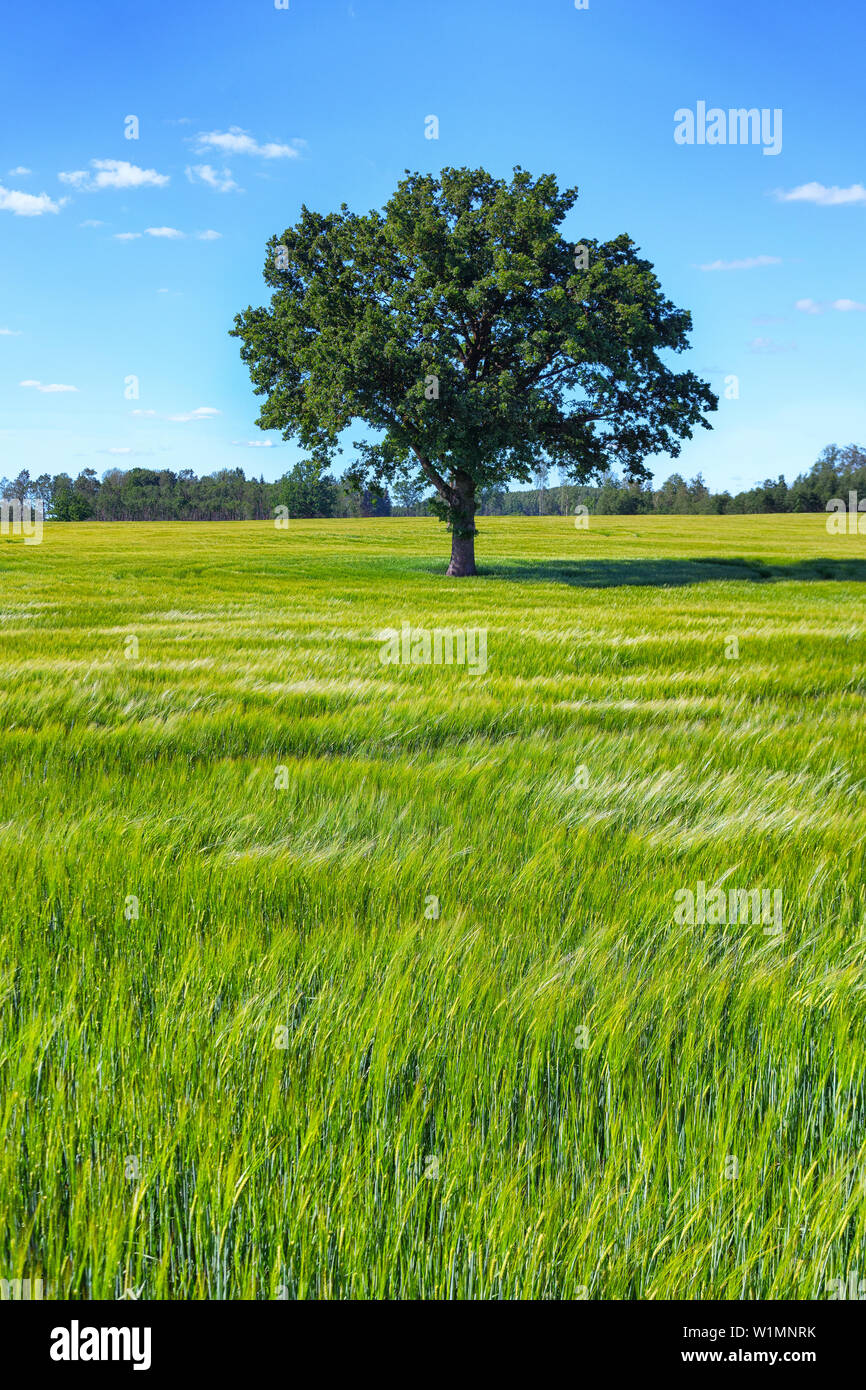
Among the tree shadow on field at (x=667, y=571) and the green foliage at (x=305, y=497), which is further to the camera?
the green foliage at (x=305, y=497)

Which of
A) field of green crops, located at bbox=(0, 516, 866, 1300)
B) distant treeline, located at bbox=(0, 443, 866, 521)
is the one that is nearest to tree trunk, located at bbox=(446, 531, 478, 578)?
Answer: field of green crops, located at bbox=(0, 516, 866, 1300)

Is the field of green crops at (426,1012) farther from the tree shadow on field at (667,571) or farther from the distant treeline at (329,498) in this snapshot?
the distant treeline at (329,498)

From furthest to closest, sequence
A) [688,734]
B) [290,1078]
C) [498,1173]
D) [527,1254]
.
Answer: [688,734]
[290,1078]
[498,1173]
[527,1254]

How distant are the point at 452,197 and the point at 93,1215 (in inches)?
1519

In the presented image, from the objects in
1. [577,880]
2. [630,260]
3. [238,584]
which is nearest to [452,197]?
[630,260]

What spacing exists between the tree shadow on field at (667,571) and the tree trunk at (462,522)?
1087 millimetres

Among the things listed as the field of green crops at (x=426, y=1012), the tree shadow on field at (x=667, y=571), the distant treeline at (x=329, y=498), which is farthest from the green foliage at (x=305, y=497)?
the field of green crops at (x=426, y=1012)

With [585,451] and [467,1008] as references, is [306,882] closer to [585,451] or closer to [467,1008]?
[467,1008]

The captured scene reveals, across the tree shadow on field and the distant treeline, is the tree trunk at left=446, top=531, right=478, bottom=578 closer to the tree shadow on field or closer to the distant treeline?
the tree shadow on field

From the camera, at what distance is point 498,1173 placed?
6.14 ft

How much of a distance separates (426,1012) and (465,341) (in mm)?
36367

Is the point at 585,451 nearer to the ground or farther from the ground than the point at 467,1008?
farther from the ground

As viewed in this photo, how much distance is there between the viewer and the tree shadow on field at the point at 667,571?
36.0 m

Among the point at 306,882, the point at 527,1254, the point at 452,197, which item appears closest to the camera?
the point at 527,1254
